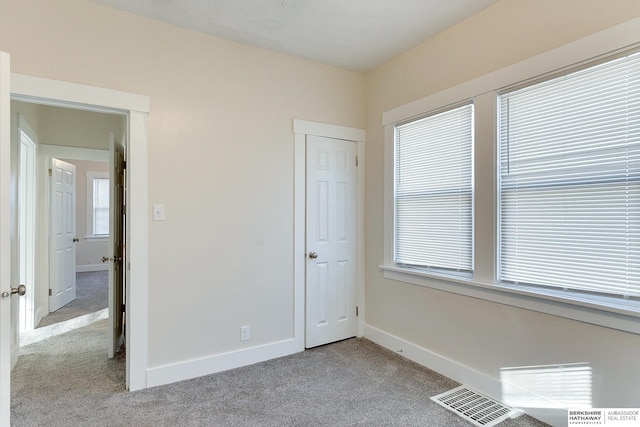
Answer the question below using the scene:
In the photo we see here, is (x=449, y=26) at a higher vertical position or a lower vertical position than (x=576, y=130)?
higher

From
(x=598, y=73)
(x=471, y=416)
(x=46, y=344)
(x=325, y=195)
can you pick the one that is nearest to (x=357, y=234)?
(x=325, y=195)

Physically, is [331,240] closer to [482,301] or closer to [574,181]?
[482,301]

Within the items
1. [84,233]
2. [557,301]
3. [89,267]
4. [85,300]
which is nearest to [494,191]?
[557,301]

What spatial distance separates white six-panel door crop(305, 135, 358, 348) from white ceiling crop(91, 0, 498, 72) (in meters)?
0.85

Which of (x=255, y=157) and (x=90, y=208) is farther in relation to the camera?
(x=90, y=208)

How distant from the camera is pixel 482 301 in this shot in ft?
7.86

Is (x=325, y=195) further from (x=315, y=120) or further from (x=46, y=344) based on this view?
(x=46, y=344)

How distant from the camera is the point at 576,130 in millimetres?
1955

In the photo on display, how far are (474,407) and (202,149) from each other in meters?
2.65

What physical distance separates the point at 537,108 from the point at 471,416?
6.38 feet

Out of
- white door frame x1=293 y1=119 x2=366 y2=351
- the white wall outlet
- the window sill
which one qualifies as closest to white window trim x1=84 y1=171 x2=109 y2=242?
the white wall outlet

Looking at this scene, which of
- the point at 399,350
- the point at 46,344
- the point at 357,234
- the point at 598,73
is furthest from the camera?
the point at 357,234

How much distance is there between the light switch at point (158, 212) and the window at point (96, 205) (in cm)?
631

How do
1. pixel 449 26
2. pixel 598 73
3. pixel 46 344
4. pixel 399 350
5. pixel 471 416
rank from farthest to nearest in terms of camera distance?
pixel 46 344 → pixel 399 350 → pixel 449 26 → pixel 471 416 → pixel 598 73
